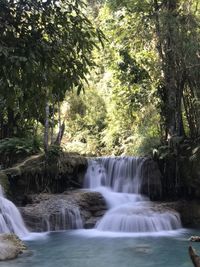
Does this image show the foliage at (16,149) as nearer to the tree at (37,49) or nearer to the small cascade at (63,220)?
the small cascade at (63,220)

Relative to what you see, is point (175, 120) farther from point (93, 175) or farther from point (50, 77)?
point (50, 77)

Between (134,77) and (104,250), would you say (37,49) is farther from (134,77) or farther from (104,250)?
(134,77)

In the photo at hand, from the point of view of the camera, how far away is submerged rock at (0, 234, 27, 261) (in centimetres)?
881

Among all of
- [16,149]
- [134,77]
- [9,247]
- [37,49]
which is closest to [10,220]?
[9,247]

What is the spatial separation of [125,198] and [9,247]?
618 centimetres

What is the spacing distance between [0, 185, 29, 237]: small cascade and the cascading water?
6.79ft

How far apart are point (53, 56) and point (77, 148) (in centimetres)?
2056

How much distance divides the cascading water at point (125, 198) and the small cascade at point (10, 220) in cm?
207

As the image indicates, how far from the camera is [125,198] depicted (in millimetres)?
14695

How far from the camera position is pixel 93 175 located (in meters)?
16.0

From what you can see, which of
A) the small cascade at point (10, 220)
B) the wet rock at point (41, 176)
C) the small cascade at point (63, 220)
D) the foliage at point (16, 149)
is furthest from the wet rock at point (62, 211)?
the foliage at point (16, 149)

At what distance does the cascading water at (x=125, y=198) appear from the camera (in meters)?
12.6

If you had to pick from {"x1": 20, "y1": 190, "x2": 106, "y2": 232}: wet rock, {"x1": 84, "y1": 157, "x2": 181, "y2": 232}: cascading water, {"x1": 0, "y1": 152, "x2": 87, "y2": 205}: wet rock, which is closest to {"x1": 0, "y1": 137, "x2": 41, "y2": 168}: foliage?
{"x1": 0, "y1": 152, "x2": 87, "y2": 205}: wet rock

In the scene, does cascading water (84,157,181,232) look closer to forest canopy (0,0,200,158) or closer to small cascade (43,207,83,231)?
small cascade (43,207,83,231)
